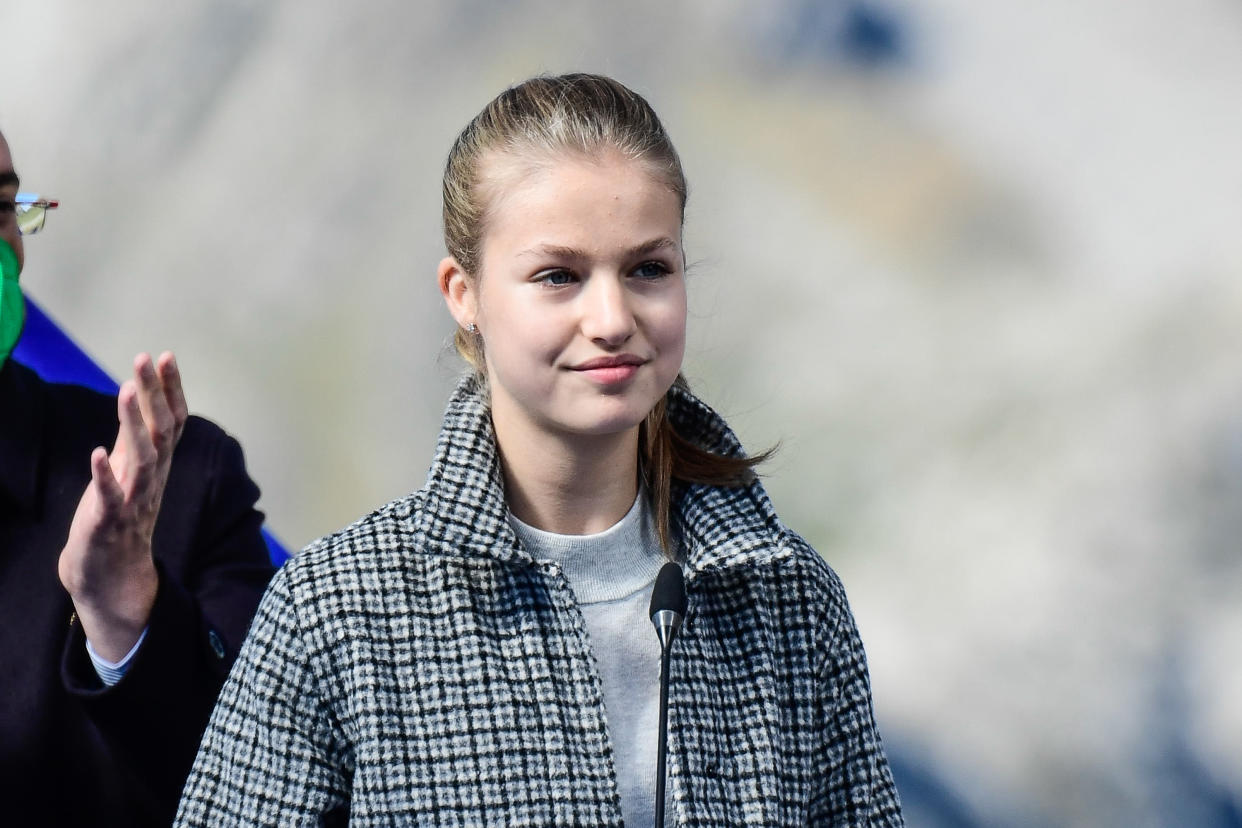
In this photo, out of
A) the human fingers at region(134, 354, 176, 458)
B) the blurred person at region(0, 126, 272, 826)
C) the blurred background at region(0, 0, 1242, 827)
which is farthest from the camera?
the blurred background at region(0, 0, 1242, 827)

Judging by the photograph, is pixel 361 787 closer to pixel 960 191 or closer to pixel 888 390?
pixel 888 390

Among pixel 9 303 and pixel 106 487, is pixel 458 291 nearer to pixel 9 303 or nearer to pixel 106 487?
pixel 106 487

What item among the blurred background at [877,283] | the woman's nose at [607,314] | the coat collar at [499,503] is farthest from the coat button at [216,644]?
the blurred background at [877,283]

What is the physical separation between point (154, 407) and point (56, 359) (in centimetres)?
102

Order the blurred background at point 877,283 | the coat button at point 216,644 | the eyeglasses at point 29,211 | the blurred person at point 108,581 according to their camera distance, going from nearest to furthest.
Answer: the blurred person at point 108,581 < the coat button at point 216,644 < the eyeglasses at point 29,211 < the blurred background at point 877,283

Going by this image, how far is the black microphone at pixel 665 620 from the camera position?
1.03m

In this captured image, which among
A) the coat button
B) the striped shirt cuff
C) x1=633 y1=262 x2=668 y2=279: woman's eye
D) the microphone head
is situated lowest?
the microphone head

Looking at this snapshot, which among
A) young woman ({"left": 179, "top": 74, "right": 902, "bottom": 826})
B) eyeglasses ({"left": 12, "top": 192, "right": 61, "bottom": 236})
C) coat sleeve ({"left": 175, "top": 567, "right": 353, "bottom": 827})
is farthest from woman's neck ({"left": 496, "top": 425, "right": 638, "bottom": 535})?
eyeglasses ({"left": 12, "top": 192, "right": 61, "bottom": 236})

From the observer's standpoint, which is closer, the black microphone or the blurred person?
the black microphone

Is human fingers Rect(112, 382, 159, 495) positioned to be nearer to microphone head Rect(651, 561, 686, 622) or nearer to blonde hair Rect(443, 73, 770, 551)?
blonde hair Rect(443, 73, 770, 551)

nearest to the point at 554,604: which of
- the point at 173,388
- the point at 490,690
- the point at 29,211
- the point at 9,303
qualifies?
the point at 490,690

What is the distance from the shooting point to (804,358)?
2141 millimetres

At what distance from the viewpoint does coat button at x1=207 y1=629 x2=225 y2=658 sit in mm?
1392

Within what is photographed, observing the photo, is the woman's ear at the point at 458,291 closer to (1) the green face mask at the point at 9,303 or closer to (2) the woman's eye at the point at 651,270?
(2) the woman's eye at the point at 651,270
